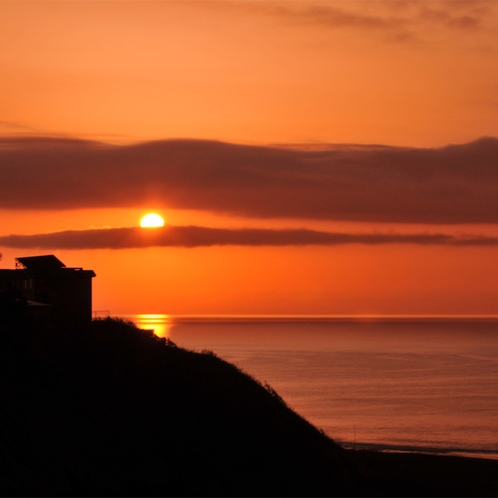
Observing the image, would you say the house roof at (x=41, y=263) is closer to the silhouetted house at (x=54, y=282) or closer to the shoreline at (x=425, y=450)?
the silhouetted house at (x=54, y=282)

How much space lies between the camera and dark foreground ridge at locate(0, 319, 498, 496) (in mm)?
31109

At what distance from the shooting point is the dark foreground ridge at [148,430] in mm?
31109

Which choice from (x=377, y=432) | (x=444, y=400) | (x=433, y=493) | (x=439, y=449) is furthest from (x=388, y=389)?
(x=433, y=493)

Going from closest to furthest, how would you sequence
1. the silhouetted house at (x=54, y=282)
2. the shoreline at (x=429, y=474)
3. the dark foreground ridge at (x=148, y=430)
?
the dark foreground ridge at (x=148, y=430), the shoreline at (x=429, y=474), the silhouetted house at (x=54, y=282)

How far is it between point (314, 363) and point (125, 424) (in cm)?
14500

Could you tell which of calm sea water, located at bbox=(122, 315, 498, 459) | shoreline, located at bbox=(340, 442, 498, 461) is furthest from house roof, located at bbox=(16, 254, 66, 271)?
shoreline, located at bbox=(340, 442, 498, 461)

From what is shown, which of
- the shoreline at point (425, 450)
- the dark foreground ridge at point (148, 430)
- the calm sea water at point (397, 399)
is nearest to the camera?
the dark foreground ridge at point (148, 430)

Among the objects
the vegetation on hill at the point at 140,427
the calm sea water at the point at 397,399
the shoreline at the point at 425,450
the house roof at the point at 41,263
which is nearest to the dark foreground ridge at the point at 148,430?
the vegetation on hill at the point at 140,427

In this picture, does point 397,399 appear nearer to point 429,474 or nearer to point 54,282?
point 54,282

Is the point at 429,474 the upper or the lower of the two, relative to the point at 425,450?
lower

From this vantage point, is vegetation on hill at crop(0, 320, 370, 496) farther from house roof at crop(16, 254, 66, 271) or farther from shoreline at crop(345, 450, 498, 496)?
house roof at crop(16, 254, 66, 271)

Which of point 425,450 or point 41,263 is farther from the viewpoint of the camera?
point 41,263

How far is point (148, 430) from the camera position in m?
35.8

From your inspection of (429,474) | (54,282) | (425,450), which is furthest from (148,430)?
(54,282)
